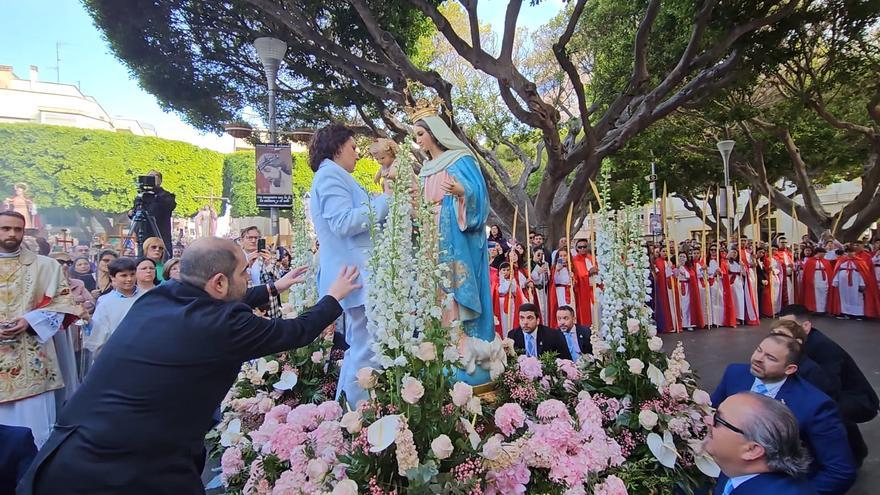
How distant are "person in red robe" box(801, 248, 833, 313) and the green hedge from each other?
19.2m

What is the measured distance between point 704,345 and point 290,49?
11.0 meters

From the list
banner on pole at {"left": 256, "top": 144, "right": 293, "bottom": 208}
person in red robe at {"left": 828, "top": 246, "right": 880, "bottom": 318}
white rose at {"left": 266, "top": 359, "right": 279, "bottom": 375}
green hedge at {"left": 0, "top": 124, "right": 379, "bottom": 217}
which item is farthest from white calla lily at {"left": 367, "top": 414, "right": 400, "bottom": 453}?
green hedge at {"left": 0, "top": 124, "right": 379, "bottom": 217}

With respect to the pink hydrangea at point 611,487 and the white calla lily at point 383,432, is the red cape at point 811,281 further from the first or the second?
A: the white calla lily at point 383,432

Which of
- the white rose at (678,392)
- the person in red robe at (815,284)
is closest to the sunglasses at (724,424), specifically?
the white rose at (678,392)

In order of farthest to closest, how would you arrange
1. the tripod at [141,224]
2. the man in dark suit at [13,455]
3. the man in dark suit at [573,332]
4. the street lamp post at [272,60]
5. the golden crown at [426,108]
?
1. the street lamp post at [272,60]
2. the tripod at [141,224]
3. the man in dark suit at [573,332]
4. the golden crown at [426,108]
5. the man in dark suit at [13,455]

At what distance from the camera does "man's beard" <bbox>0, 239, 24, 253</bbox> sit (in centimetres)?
347

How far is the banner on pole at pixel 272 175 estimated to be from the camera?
770 cm

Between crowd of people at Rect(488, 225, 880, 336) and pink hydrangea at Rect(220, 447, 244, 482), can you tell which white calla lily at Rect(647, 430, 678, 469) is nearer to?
pink hydrangea at Rect(220, 447, 244, 482)

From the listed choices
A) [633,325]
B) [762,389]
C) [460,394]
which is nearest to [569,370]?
[633,325]

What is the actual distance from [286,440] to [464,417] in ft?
2.80

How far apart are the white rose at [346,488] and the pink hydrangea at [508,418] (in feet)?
2.49

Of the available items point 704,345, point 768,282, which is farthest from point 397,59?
point 768,282

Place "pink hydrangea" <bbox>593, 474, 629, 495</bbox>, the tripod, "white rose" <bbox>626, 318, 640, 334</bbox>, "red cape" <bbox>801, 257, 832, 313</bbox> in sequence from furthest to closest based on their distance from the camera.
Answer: "red cape" <bbox>801, 257, 832, 313</bbox> → the tripod → "white rose" <bbox>626, 318, 640, 334</bbox> → "pink hydrangea" <bbox>593, 474, 629, 495</bbox>

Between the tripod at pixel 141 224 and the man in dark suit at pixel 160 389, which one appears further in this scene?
the tripod at pixel 141 224
